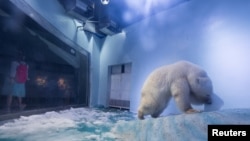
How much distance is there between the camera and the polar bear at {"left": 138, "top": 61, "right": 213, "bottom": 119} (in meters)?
2.62

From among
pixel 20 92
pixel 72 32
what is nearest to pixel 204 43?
pixel 20 92

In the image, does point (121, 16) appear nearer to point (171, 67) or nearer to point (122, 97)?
point (122, 97)

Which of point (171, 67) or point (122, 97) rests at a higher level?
point (171, 67)

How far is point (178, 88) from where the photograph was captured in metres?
2.62

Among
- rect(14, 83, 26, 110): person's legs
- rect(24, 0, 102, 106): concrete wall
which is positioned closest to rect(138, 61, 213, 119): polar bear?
rect(14, 83, 26, 110): person's legs

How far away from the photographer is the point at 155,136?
7.17ft

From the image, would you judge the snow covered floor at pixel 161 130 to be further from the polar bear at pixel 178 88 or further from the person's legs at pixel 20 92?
the person's legs at pixel 20 92

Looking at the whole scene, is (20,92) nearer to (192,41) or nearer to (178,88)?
(178,88)

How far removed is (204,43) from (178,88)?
193 centimetres

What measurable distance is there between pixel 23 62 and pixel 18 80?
19.4 inches

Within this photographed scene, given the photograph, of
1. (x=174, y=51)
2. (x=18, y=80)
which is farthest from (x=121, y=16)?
(x=18, y=80)

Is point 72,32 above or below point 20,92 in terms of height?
above

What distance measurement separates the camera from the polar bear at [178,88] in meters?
2.62

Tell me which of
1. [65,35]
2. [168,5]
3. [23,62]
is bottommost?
[23,62]
